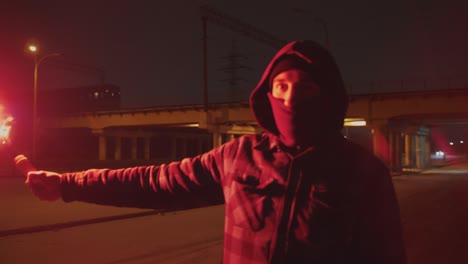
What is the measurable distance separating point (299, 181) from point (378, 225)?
0.36 metres

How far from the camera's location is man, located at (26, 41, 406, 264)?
5.97ft

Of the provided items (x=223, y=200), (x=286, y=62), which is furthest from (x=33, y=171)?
(x=286, y=62)

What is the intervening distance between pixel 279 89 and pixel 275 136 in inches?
7.9

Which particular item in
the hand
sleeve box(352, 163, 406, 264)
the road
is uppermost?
the hand

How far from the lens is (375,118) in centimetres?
4275

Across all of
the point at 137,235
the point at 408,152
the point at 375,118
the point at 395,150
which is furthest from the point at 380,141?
the point at 137,235

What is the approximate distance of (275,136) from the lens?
6.75 feet

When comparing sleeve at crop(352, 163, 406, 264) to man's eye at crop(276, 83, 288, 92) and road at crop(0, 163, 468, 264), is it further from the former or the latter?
road at crop(0, 163, 468, 264)

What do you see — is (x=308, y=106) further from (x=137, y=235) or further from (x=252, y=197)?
(x=137, y=235)

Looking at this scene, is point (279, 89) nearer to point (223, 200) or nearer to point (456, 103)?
point (223, 200)

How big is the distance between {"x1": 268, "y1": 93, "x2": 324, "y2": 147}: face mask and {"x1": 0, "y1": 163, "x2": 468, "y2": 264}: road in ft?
22.6

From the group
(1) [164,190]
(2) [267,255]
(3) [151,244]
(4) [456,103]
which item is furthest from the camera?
(4) [456,103]

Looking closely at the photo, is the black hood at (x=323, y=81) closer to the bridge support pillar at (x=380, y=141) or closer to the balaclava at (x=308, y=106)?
the balaclava at (x=308, y=106)

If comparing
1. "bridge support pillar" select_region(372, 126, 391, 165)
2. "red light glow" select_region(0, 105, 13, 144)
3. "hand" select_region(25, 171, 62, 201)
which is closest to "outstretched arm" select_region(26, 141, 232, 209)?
"hand" select_region(25, 171, 62, 201)
